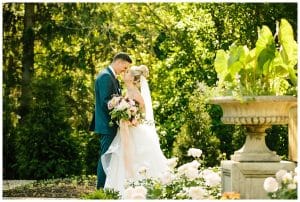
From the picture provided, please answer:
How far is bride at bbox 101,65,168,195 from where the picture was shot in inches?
306

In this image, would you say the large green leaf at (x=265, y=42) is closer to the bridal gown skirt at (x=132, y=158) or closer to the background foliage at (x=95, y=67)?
the bridal gown skirt at (x=132, y=158)

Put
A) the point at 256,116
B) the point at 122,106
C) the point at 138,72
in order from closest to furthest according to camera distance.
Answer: the point at 256,116, the point at 122,106, the point at 138,72

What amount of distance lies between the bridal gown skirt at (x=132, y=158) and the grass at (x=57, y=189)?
52.5 inches

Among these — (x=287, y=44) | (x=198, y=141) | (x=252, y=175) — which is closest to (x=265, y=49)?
(x=287, y=44)

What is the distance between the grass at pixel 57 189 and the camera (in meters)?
9.50

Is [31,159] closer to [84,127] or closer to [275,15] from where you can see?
[84,127]

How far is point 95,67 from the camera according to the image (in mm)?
15016

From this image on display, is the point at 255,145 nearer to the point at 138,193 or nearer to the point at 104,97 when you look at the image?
the point at 138,193

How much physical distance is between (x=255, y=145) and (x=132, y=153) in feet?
6.14

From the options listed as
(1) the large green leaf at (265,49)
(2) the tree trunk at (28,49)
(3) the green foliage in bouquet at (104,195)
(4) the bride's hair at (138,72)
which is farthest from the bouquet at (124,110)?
(2) the tree trunk at (28,49)

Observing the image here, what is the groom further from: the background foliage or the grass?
the background foliage

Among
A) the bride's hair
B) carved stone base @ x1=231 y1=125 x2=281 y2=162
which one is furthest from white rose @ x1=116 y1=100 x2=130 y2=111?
carved stone base @ x1=231 y1=125 x2=281 y2=162

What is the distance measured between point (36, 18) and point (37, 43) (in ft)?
1.96

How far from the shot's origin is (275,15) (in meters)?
12.7
